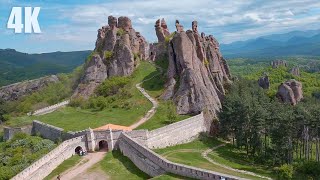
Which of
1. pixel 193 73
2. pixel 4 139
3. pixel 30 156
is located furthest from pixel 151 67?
pixel 30 156

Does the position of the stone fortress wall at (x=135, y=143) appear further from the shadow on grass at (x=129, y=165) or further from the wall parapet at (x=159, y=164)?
the shadow on grass at (x=129, y=165)

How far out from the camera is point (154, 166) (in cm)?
4603

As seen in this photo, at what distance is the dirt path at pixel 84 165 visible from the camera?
164ft

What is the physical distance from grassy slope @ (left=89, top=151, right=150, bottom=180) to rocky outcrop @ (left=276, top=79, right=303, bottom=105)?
54146mm

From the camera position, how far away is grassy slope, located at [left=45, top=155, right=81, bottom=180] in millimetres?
50947

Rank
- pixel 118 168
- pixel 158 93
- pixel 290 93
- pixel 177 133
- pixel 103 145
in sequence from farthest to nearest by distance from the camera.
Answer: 1. pixel 290 93
2. pixel 158 93
3. pixel 177 133
4. pixel 103 145
5. pixel 118 168

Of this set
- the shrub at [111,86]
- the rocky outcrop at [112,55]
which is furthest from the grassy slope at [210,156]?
the rocky outcrop at [112,55]

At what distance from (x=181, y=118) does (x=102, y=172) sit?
25.2 m

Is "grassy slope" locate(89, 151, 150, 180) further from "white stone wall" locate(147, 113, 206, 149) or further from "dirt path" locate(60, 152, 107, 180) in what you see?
"white stone wall" locate(147, 113, 206, 149)

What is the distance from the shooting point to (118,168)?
2020 inches

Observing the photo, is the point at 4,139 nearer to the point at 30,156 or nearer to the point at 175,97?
the point at 30,156

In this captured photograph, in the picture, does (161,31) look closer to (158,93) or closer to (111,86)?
(111,86)

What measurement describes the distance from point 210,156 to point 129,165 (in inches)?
531

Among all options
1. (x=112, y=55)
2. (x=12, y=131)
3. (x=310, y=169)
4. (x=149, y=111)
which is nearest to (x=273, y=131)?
(x=310, y=169)
